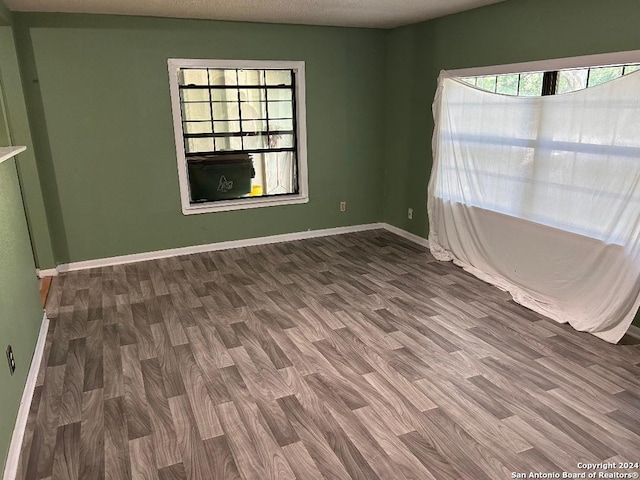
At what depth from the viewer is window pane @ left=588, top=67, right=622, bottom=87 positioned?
312cm

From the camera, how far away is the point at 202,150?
16.9ft

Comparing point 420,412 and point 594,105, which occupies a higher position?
point 594,105

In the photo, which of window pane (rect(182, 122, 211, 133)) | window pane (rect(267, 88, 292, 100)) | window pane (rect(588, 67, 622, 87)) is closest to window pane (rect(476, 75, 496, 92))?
window pane (rect(588, 67, 622, 87))

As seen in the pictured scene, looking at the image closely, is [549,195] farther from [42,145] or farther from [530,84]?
[42,145]

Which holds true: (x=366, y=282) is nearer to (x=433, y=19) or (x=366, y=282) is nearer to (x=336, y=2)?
(x=336, y=2)

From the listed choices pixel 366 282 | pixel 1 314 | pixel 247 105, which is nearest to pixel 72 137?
pixel 247 105

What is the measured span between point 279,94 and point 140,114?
1.51 metres

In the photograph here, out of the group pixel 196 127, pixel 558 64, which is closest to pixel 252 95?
pixel 196 127

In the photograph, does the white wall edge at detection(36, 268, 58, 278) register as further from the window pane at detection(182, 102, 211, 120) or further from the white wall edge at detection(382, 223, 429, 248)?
the white wall edge at detection(382, 223, 429, 248)

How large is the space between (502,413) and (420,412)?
1.37 feet

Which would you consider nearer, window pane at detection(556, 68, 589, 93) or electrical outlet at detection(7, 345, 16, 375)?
electrical outlet at detection(7, 345, 16, 375)

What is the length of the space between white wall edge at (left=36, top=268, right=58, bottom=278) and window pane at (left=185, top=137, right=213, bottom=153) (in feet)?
5.78

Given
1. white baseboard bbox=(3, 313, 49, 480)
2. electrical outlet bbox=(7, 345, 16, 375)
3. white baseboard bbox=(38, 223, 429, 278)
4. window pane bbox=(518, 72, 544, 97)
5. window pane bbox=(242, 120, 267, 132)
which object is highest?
window pane bbox=(518, 72, 544, 97)

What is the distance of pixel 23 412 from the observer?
2.43 m
